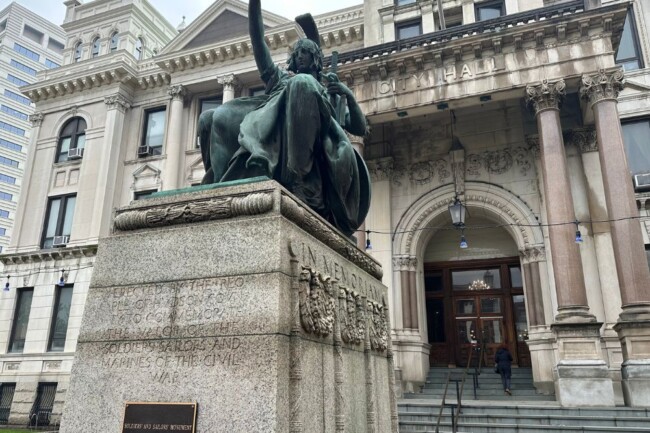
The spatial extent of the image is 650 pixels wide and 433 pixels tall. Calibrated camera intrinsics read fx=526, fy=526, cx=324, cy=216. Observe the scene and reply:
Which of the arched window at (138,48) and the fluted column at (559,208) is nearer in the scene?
the fluted column at (559,208)

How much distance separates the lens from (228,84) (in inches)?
987

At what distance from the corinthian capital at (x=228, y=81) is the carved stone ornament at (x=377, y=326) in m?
21.2

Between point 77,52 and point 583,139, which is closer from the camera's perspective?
point 583,139

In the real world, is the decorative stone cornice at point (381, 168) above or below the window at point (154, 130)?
below

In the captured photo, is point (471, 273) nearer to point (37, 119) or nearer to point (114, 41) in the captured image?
point (114, 41)

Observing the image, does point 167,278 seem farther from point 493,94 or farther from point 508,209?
point 508,209

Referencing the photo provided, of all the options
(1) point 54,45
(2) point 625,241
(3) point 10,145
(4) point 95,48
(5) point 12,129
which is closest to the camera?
(2) point 625,241

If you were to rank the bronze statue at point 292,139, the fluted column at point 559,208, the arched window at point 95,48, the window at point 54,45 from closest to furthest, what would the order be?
the bronze statue at point 292,139 < the fluted column at point 559,208 < the arched window at point 95,48 < the window at point 54,45

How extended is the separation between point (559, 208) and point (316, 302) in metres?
14.0

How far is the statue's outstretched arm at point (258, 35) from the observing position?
505cm

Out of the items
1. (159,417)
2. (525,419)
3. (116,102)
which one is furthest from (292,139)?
(116,102)

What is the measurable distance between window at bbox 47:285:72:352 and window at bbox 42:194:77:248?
8.63 ft

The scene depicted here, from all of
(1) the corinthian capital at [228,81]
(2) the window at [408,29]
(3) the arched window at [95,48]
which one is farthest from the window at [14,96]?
(2) the window at [408,29]

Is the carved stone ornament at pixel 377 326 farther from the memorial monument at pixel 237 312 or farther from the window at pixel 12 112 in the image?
the window at pixel 12 112
